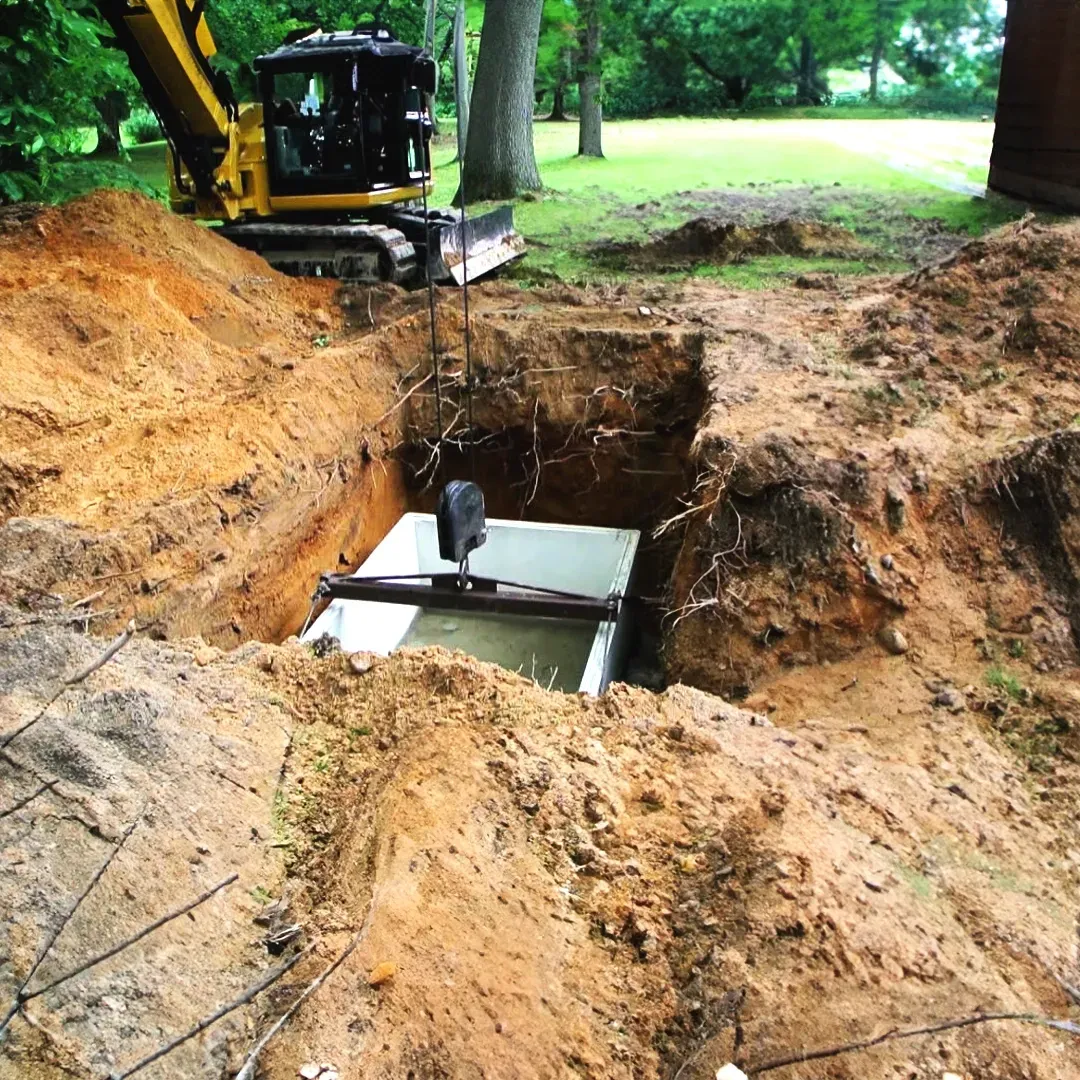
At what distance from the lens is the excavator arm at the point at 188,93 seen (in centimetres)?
777

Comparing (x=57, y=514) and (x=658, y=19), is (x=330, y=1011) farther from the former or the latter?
(x=658, y=19)

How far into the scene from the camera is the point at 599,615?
5.34 meters

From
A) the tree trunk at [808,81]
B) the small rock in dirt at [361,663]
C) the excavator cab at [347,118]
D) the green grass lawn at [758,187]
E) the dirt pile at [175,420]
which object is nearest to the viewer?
the small rock in dirt at [361,663]

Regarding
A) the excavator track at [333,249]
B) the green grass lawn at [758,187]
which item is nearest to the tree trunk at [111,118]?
the green grass lawn at [758,187]

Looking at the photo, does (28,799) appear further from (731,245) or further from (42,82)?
(731,245)

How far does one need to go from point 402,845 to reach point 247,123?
829cm

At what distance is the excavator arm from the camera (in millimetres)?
7773

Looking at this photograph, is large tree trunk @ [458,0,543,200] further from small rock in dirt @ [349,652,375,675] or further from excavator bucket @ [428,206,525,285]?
small rock in dirt @ [349,652,375,675]

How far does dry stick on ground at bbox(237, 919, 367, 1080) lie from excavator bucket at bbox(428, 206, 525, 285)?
21.2ft

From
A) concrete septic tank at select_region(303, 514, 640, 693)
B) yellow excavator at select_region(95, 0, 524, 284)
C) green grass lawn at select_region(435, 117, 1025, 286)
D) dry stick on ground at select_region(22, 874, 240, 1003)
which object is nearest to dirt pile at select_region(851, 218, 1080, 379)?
green grass lawn at select_region(435, 117, 1025, 286)

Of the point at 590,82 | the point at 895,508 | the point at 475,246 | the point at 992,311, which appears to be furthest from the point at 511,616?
the point at 590,82

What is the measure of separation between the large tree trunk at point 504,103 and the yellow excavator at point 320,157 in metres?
4.85

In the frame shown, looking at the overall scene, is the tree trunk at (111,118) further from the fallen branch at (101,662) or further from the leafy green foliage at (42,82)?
the fallen branch at (101,662)

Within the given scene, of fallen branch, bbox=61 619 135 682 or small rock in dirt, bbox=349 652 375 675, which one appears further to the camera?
small rock in dirt, bbox=349 652 375 675
